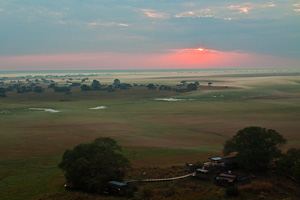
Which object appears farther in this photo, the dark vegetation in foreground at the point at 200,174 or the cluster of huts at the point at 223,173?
the cluster of huts at the point at 223,173

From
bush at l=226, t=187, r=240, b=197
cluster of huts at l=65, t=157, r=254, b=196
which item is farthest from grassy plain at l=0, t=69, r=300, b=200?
bush at l=226, t=187, r=240, b=197

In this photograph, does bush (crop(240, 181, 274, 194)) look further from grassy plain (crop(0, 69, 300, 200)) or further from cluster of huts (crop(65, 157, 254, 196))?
grassy plain (crop(0, 69, 300, 200))

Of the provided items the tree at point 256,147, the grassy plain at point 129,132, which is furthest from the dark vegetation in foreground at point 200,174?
the grassy plain at point 129,132

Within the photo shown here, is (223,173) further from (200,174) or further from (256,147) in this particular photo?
(256,147)

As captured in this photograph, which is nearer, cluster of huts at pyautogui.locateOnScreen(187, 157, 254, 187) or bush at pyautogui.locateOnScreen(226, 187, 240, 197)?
bush at pyautogui.locateOnScreen(226, 187, 240, 197)

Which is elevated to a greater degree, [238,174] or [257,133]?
[257,133]

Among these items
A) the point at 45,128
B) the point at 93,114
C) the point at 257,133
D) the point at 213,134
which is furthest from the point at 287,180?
the point at 93,114

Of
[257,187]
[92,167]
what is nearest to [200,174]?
[257,187]

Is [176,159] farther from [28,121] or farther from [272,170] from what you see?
[28,121]

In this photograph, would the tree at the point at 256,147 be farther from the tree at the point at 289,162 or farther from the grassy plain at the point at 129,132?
the grassy plain at the point at 129,132
